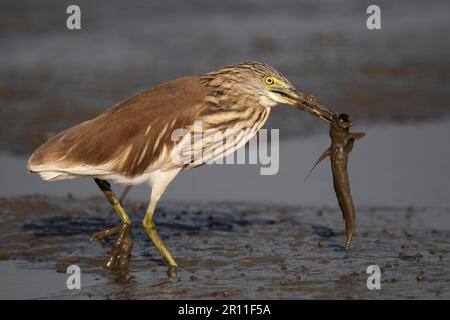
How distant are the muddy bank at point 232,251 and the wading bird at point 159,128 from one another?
1.34 ft

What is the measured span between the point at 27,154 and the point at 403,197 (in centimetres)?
441

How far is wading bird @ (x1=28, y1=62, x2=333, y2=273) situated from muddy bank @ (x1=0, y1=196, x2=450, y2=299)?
407mm

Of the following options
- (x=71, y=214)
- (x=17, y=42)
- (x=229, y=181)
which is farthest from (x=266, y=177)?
(x=17, y=42)

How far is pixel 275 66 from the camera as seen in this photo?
576 inches

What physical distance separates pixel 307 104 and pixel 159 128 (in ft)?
4.19

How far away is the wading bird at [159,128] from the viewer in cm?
837

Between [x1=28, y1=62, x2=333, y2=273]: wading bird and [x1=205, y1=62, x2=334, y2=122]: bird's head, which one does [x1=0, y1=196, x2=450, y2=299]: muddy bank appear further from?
[x1=205, y1=62, x2=334, y2=122]: bird's head

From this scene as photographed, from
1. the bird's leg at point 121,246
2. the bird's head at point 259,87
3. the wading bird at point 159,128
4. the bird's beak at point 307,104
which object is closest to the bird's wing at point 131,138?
the wading bird at point 159,128

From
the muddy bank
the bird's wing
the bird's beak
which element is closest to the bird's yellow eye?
the bird's beak

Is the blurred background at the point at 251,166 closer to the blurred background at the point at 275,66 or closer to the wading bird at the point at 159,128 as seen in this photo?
the blurred background at the point at 275,66

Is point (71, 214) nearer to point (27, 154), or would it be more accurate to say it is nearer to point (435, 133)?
point (27, 154)

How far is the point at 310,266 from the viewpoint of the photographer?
27.5 ft

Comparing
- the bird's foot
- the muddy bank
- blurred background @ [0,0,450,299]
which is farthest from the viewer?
the bird's foot

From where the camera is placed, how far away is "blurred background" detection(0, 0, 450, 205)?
1112cm
